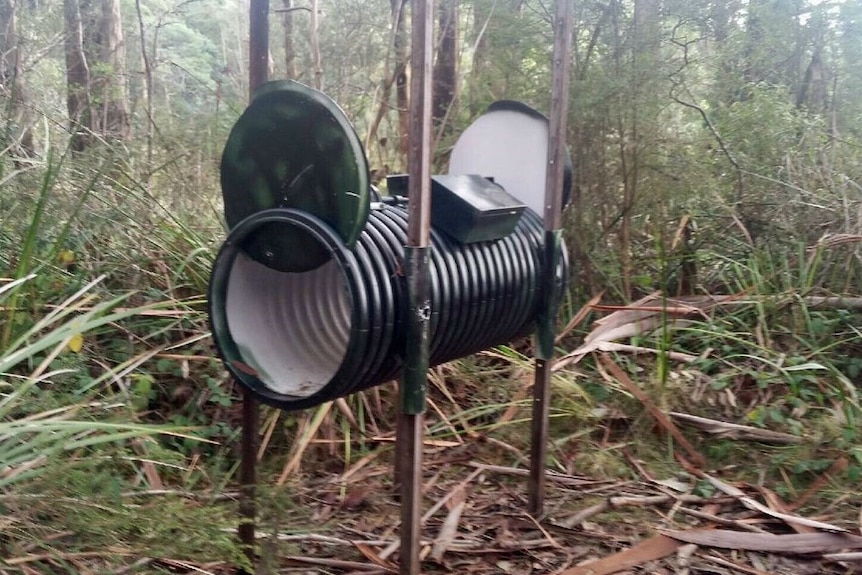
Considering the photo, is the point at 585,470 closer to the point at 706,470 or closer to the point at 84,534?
the point at 706,470

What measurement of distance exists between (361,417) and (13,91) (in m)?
2.56

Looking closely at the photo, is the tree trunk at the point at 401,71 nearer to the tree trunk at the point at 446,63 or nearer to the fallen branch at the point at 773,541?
the tree trunk at the point at 446,63

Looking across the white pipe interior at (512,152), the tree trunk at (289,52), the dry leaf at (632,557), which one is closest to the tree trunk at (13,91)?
the tree trunk at (289,52)

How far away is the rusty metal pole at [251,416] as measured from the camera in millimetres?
2576

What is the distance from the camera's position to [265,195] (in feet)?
8.36

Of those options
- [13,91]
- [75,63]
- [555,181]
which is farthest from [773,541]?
[75,63]

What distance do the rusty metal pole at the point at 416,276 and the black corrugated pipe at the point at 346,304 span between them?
0.06 m

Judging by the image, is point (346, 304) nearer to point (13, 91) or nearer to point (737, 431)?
point (737, 431)

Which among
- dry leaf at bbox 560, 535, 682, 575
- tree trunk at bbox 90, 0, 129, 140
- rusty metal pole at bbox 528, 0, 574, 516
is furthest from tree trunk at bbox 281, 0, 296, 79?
dry leaf at bbox 560, 535, 682, 575

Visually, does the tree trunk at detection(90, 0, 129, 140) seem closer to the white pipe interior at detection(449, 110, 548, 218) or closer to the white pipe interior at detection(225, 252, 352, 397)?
the white pipe interior at detection(449, 110, 548, 218)

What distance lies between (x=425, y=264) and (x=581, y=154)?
344 centimetres

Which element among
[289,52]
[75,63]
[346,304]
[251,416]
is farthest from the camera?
[289,52]

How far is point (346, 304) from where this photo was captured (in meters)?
3.05

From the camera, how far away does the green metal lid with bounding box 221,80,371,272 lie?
2.33 meters
